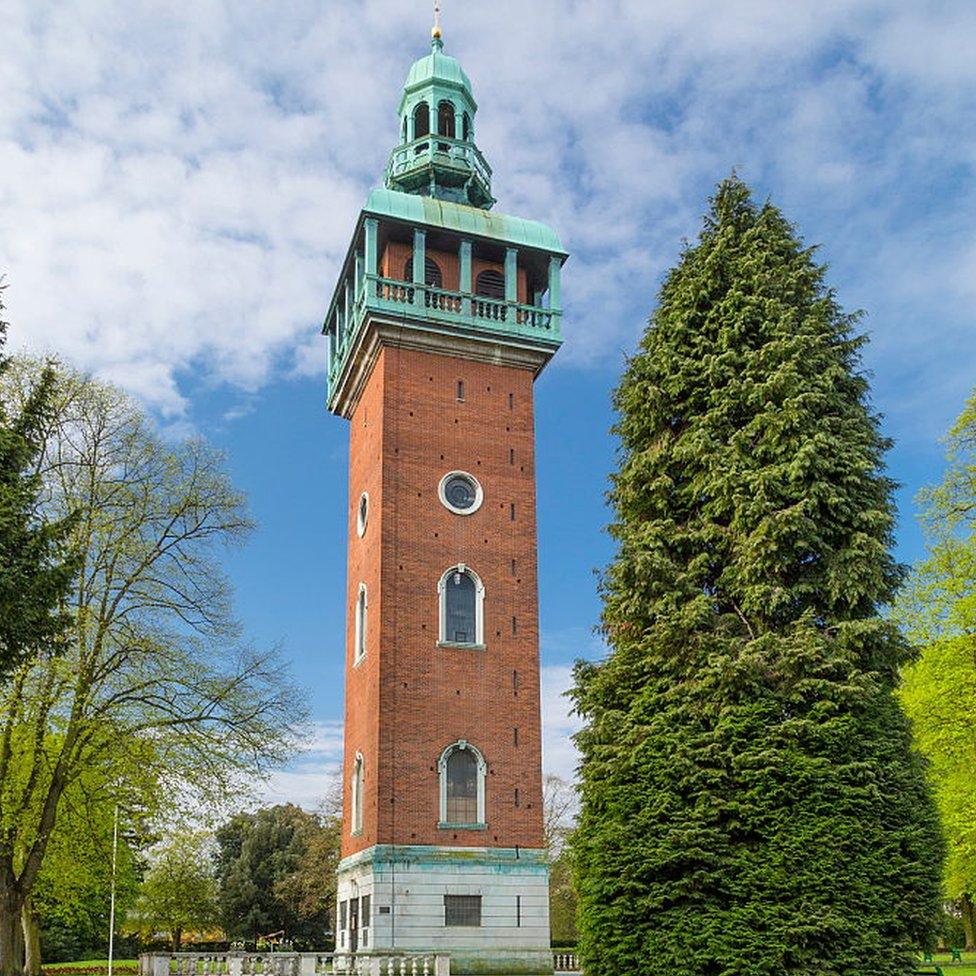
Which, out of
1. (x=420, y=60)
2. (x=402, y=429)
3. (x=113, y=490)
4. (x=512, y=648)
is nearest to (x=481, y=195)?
(x=420, y=60)

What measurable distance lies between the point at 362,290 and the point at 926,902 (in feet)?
80.0

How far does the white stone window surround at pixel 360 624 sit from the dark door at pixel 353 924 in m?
6.74

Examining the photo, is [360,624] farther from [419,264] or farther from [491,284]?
[491,284]

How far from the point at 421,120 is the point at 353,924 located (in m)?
26.3

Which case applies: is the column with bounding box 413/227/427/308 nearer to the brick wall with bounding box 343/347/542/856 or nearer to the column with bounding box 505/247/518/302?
the brick wall with bounding box 343/347/542/856

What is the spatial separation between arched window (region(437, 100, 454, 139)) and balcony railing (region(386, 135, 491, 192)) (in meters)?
0.73

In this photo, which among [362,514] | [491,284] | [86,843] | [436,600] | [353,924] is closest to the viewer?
[86,843]

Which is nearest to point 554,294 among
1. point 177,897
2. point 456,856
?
point 456,856

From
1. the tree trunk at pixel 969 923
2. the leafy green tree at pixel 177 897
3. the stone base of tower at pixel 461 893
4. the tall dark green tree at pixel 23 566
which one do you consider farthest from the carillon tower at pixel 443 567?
the tree trunk at pixel 969 923

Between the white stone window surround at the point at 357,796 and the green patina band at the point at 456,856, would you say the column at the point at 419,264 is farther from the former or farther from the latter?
the green patina band at the point at 456,856

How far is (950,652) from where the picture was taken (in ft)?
83.7

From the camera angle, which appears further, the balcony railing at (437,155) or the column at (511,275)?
the balcony railing at (437,155)

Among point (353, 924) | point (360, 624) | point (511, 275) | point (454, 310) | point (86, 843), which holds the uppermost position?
point (511, 275)

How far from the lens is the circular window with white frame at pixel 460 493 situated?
3269cm
